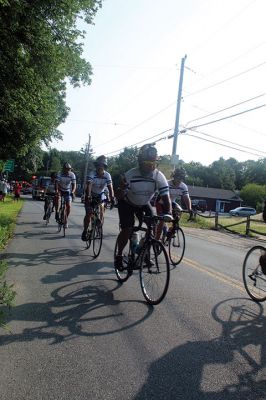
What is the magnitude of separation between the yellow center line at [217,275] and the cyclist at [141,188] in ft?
6.70

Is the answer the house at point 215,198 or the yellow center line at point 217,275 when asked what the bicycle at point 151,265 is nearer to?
the yellow center line at point 217,275

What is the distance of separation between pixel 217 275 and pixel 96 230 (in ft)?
9.80

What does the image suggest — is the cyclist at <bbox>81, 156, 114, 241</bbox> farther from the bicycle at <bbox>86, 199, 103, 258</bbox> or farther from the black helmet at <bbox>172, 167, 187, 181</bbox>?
the black helmet at <bbox>172, 167, 187, 181</bbox>

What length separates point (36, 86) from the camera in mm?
12938

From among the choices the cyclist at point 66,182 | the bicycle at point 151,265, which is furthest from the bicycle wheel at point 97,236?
the cyclist at point 66,182

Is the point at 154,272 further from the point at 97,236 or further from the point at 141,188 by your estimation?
the point at 97,236

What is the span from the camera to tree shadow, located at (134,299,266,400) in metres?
3.39

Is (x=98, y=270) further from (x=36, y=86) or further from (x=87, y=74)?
(x=87, y=74)

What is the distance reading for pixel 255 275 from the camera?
634 cm

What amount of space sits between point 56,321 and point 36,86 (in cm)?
950

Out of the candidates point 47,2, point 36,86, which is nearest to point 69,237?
point 36,86

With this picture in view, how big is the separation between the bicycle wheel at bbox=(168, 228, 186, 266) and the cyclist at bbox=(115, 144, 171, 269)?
9.97 ft

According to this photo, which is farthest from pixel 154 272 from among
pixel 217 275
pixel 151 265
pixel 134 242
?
pixel 217 275

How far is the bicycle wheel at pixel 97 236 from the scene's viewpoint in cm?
932
